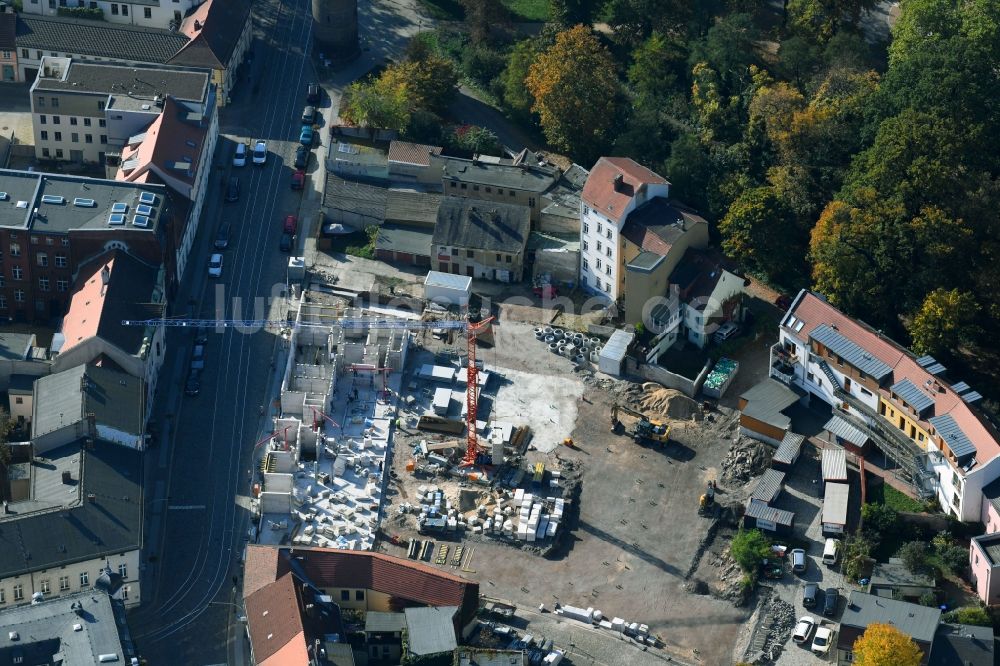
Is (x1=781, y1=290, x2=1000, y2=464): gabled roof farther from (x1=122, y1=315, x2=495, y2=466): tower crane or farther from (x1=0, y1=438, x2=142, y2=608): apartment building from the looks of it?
(x1=0, y1=438, x2=142, y2=608): apartment building

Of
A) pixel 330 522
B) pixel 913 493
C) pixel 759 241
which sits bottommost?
pixel 330 522

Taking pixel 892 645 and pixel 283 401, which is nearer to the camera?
pixel 892 645

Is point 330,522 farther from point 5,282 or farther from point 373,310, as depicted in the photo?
point 5,282

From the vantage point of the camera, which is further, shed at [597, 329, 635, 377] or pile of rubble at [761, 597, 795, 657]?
shed at [597, 329, 635, 377]

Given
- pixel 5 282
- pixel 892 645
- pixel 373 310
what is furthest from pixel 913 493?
pixel 5 282

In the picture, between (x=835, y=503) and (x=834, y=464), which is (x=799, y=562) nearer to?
(x=835, y=503)

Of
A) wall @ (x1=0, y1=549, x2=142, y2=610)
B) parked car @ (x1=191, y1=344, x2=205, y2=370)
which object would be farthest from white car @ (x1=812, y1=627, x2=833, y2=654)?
parked car @ (x1=191, y1=344, x2=205, y2=370)
